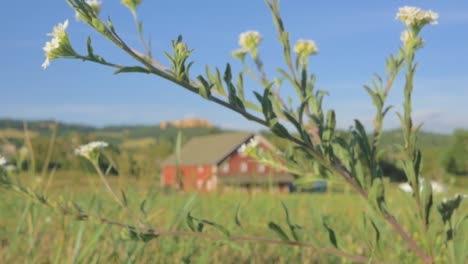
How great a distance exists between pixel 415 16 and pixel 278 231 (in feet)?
2.97

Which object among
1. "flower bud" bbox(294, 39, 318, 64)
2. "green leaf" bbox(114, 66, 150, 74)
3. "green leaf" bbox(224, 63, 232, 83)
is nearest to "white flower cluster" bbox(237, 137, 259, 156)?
"flower bud" bbox(294, 39, 318, 64)

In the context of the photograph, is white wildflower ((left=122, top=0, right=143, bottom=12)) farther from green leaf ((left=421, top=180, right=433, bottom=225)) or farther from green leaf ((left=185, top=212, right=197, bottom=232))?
green leaf ((left=421, top=180, right=433, bottom=225))

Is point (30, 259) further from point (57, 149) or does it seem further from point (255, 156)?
point (57, 149)

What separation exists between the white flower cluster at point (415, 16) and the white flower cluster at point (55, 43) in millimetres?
1164

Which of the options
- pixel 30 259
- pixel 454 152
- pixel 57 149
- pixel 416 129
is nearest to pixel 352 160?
pixel 416 129

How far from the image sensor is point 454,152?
8344 centimetres

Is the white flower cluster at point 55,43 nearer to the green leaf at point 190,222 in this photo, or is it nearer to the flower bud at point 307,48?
the green leaf at point 190,222

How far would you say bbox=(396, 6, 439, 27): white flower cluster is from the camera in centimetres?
197

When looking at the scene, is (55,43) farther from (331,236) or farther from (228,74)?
(331,236)

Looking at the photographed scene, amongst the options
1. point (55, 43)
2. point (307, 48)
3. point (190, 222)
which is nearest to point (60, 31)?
point (55, 43)

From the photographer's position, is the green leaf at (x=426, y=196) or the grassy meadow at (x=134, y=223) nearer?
the green leaf at (x=426, y=196)

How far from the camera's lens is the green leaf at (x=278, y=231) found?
192 centimetres

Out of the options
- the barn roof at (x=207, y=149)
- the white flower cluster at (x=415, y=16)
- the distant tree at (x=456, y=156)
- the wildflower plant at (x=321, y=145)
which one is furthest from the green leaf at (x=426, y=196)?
the distant tree at (x=456, y=156)

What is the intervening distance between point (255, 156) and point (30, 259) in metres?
1.28
